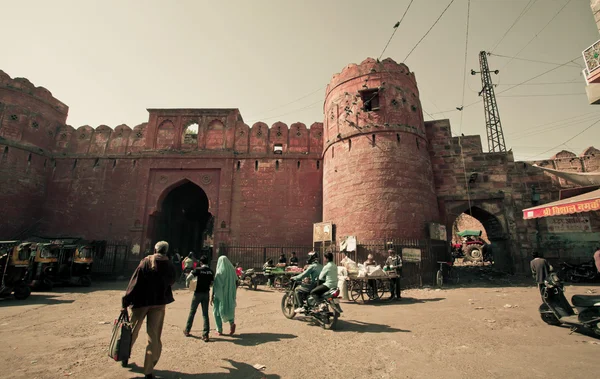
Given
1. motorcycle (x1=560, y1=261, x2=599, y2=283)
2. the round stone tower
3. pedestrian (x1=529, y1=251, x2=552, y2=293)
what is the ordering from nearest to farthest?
1. pedestrian (x1=529, y1=251, x2=552, y2=293)
2. motorcycle (x1=560, y1=261, x2=599, y2=283)
3. the round stone tower

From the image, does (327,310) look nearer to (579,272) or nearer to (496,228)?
(496,228)

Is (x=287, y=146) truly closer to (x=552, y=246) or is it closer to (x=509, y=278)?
(x=509, y=278)

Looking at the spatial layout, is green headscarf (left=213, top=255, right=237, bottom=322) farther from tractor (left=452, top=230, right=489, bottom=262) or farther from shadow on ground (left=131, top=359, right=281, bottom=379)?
tractor (left=452, top=230, right=489, bottom=262)

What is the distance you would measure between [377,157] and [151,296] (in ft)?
37.8

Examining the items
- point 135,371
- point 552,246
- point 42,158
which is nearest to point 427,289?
point 552,246

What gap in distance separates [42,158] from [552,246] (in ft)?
94.5

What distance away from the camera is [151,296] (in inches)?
146

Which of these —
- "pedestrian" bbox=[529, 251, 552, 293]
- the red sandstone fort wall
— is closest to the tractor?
the red sandstone fort wall

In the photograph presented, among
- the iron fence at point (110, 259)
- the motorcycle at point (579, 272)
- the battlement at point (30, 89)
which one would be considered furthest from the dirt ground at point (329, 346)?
the battlement at point (30, 89)

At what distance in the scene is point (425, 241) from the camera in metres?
12.5

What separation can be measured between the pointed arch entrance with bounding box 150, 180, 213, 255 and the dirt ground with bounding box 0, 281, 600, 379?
33.7 ft

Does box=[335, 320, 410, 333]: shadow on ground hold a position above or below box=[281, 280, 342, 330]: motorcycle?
below

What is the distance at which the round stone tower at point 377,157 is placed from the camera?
12711 millimetres

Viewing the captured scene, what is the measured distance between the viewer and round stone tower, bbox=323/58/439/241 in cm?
1271
